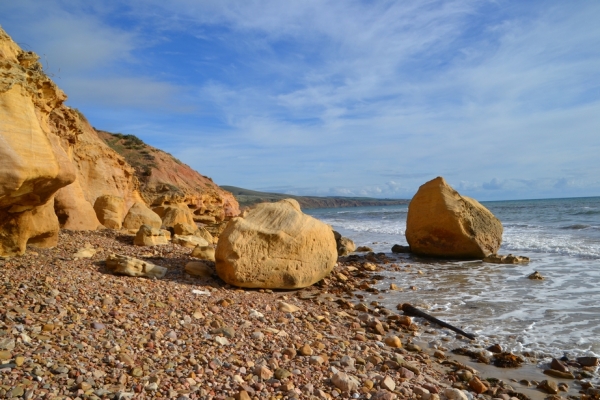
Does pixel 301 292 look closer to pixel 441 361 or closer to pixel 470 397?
pixel 441 361

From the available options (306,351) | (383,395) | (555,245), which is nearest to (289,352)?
(306,351)

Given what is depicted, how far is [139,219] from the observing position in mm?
11992

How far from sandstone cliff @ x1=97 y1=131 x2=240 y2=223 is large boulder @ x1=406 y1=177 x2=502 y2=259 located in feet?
44.1

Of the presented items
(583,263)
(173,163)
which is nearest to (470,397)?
(583,263)

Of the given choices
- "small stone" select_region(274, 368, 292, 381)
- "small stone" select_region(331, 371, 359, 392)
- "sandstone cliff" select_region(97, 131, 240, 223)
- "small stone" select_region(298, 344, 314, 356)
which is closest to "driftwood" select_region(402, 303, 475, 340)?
"small stone" select_region(298, 344, 314, 356)

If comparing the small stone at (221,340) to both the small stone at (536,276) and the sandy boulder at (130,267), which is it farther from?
the small stone at (536,276)

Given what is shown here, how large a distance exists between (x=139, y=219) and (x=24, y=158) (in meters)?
7.50

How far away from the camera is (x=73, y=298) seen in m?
4.68

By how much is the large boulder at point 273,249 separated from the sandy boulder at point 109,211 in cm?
597

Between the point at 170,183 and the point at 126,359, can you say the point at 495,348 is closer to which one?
the point at 126,359

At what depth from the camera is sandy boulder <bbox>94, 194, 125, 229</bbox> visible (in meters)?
11.8

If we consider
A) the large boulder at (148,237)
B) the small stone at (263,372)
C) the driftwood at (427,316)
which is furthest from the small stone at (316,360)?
the large boulder at (148,237)

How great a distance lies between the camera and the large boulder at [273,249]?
680 cm

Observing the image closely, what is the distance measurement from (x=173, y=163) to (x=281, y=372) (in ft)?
98.2
